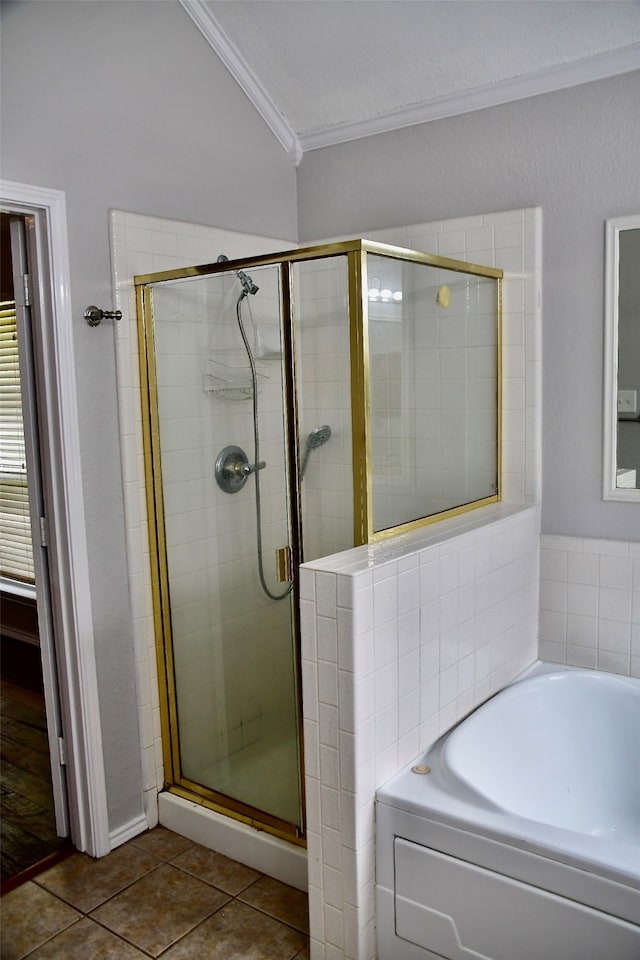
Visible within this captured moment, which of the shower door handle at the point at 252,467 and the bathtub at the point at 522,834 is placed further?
the shower door handle at the point at 252,467

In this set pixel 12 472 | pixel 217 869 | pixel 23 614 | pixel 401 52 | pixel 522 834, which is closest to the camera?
pixel 522 834

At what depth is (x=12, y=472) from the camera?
3.46 metres

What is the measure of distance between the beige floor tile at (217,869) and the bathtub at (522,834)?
0.54 m

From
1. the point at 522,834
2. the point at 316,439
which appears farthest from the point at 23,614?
the point at 522,834

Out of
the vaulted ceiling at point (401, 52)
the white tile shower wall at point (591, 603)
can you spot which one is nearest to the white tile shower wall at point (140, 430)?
the vaulted ceiling at point (401, 52)

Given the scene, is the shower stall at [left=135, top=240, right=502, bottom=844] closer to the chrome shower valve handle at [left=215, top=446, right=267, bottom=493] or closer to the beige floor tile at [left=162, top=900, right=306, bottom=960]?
the chrome shower valve handle at [left=215, top=446, right=267, bottom=493]

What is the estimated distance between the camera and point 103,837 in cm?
255

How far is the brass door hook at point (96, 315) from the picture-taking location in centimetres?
241

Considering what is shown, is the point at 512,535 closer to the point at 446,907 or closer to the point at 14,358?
the point at 446,907

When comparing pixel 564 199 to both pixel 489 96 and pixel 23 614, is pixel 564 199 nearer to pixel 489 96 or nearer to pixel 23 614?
pixel 489 96

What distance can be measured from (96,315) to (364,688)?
1359 millimetres

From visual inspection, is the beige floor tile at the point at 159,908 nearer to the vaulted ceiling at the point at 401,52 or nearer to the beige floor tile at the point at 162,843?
the beige floor tile at the point at 162,843

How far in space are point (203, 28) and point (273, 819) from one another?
2.60 m

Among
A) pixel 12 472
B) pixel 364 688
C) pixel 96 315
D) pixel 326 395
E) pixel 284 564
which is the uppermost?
pixel 96 315
